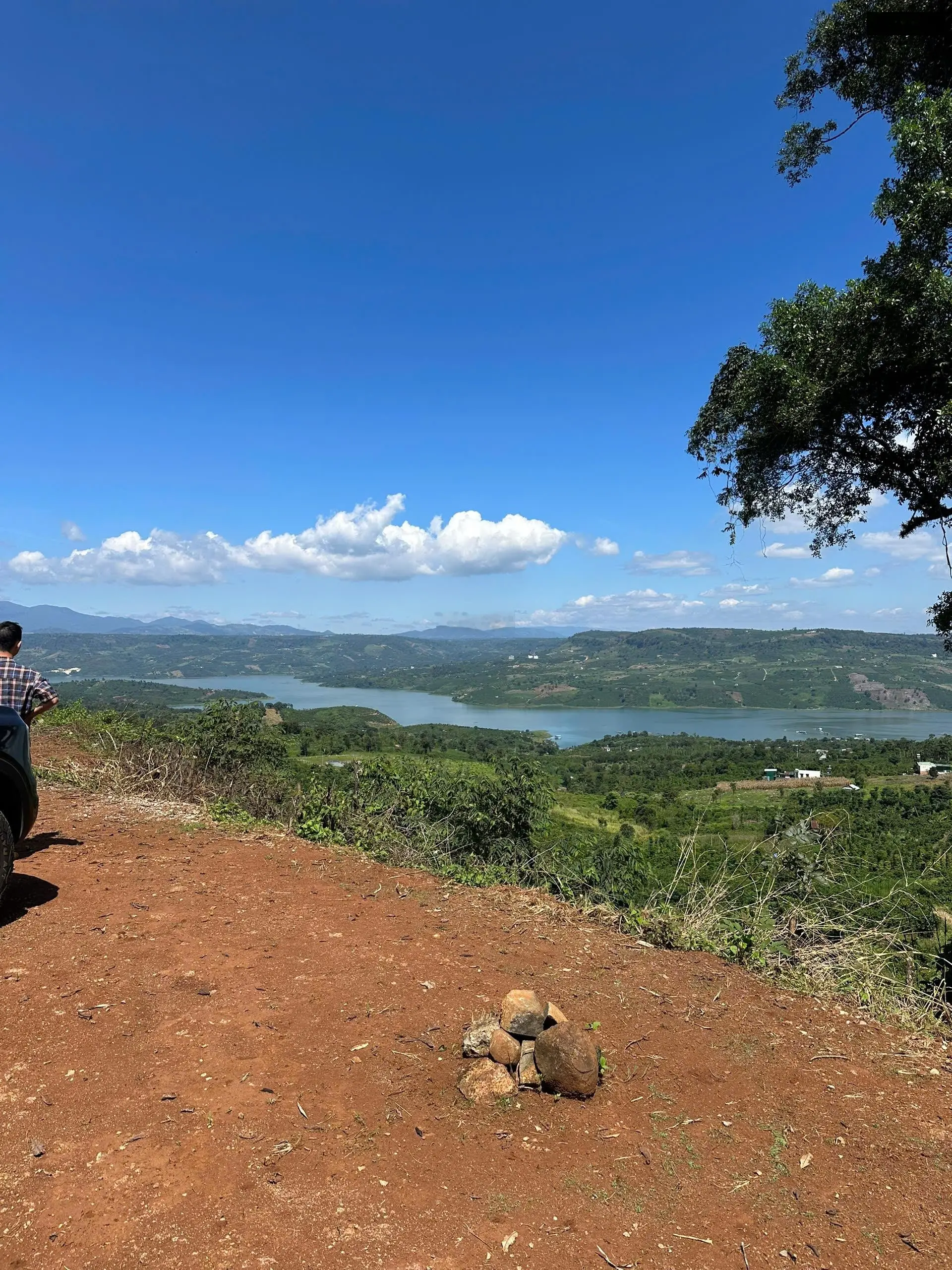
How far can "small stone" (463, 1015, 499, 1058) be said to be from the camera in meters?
3.22

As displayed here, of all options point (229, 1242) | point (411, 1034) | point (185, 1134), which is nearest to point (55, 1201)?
point (185, 1134)

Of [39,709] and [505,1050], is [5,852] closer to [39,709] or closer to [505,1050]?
[39,709]

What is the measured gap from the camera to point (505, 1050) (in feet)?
10.4

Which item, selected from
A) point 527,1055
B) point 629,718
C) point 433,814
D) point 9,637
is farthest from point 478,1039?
point 629,718

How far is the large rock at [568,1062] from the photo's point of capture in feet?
9.77

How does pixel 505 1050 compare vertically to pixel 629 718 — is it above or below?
above

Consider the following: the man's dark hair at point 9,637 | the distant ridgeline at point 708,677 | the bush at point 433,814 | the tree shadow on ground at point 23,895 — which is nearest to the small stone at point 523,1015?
the bush at point 433,814

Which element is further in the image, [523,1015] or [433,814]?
[433,814]

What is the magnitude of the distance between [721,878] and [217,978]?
3.91m

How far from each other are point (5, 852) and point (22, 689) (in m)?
1.45

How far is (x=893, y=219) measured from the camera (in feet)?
21.4

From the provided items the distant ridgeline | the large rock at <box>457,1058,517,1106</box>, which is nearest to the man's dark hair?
the large rock at <box>457,1058,517,1106</box>

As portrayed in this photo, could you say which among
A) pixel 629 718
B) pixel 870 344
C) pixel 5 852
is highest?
pixel 870 344

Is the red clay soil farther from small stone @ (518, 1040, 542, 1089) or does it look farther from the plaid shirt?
the plaid shirt
